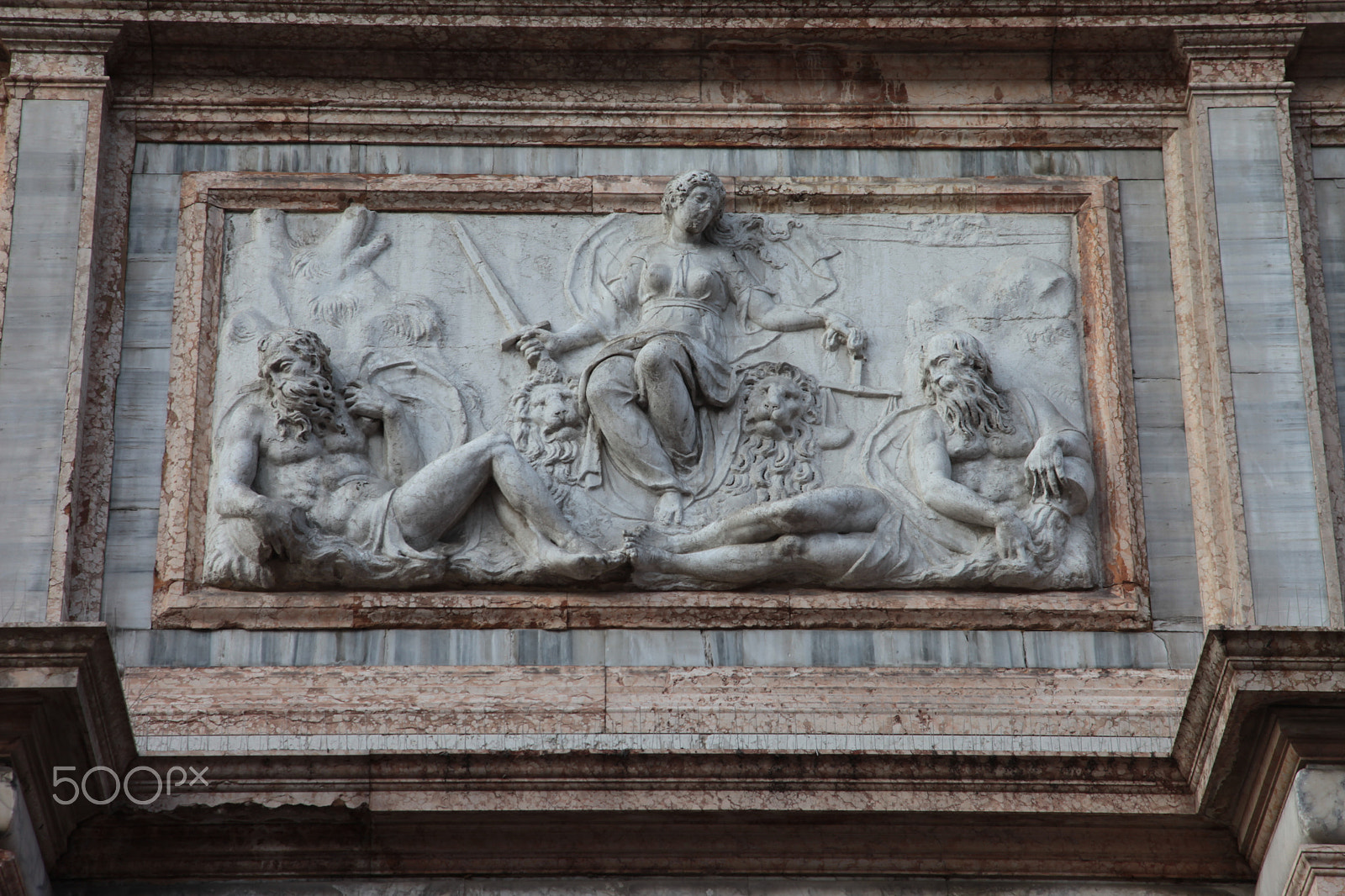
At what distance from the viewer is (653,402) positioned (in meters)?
10.5

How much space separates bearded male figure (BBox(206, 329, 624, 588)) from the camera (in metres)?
10.1

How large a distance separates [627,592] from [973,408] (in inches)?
70.8

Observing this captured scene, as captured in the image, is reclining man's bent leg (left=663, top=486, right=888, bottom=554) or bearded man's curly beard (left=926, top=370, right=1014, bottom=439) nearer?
reclining man's bent leg (left=663, top=486, right=888, bottom=554)

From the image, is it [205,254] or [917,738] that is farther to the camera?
[205,254]

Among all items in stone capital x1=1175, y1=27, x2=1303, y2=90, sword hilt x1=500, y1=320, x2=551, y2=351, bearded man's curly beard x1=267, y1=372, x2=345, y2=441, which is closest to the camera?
bearded man's curly beard x1=267, y1=372, x2=345, y2=441

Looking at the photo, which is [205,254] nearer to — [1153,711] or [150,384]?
[150,384]

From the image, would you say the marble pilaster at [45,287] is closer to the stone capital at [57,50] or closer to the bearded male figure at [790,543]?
the stone capital at [57,50]

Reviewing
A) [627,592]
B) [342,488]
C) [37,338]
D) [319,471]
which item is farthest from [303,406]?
[627,592]

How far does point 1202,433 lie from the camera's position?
34.8ft

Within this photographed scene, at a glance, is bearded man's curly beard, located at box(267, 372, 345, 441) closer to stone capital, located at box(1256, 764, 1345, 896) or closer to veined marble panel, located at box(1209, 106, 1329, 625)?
veined marble panel, located at box(1209, 106, 1329, 625)

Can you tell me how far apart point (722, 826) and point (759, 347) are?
8.05 feet

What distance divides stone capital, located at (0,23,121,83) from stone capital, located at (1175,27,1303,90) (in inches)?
205

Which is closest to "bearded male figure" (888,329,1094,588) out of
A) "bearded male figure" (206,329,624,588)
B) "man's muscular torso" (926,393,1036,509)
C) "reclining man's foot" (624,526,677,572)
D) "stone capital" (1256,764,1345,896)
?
"man's muscular torso" (926,393,1036,509)

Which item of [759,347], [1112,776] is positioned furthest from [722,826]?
[759,347]
